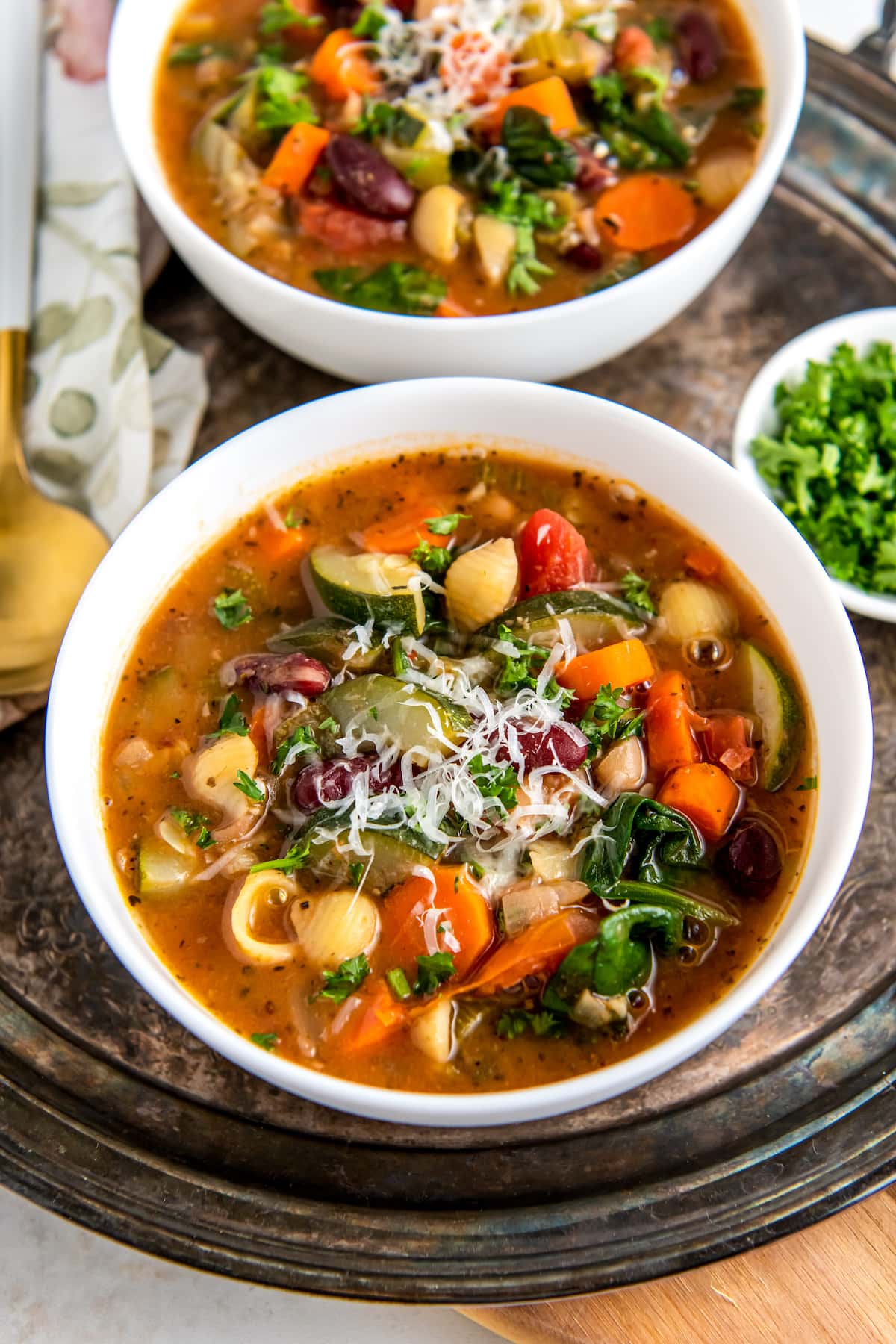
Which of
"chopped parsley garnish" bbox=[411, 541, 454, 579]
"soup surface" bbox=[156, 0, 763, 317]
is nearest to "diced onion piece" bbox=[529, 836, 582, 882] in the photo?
"chopped parsley garnish" bbox=[411, 541, 454, 579]

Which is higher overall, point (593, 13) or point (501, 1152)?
point (593, 13)

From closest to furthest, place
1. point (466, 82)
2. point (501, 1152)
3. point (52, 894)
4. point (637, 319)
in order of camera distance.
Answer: point (501, 1152) → point (52, 894) → point (637, 319) → point (466, 82)

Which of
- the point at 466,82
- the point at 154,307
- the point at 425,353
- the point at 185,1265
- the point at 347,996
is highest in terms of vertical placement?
the point at 466,82

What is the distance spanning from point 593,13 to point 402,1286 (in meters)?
3.57

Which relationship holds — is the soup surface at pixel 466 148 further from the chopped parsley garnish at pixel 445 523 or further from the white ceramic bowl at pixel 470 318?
the chopped parsley garnish at pixel 445 523

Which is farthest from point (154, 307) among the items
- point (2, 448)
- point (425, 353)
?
point (425, 353)

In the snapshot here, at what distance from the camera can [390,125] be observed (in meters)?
3.68

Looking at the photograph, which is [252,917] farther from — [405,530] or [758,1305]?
[758,1305]

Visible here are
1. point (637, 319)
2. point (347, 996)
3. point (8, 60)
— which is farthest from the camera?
point (8, 60)

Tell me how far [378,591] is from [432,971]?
0.86 metres

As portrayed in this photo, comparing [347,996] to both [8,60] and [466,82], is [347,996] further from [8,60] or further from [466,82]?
[8,60]

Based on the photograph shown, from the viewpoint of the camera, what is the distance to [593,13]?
3.96 metres

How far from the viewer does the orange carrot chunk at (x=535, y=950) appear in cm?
266

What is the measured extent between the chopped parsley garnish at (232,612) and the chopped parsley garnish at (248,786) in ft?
1.41
